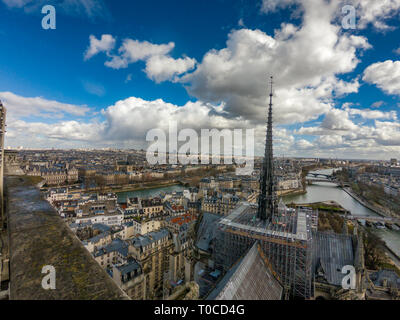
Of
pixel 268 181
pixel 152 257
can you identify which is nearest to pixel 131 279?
pixel 152 257

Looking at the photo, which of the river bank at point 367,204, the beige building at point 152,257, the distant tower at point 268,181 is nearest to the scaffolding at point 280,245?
the distant tower at point 268,181

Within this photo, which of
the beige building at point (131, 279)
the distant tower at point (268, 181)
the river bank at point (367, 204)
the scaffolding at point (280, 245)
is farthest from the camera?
the river bank at point (367, 204)

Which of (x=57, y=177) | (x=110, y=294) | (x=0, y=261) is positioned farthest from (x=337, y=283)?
(x=57, y=177)

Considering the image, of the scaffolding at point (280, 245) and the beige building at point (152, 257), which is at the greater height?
the scaffolding at point (280, 245)

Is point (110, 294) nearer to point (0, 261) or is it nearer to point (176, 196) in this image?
point (0, 261)

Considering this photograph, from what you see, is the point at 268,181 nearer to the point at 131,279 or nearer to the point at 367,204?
the point at 131,279

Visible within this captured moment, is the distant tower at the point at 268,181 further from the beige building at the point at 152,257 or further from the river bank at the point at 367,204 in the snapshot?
the river bank at the point at 367,204

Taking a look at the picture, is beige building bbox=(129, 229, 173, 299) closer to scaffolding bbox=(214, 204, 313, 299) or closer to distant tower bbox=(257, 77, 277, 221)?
scaffolding bbox=(214, 204, 313, 299)

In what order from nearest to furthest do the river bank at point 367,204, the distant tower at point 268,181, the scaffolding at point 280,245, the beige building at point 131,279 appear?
the scaffolding at point 280,245 → the beige building at point 131,279 → the distant tower at point 268,181 → the river bank at point 367,204

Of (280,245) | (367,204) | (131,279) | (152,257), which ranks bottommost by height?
(367,204)
